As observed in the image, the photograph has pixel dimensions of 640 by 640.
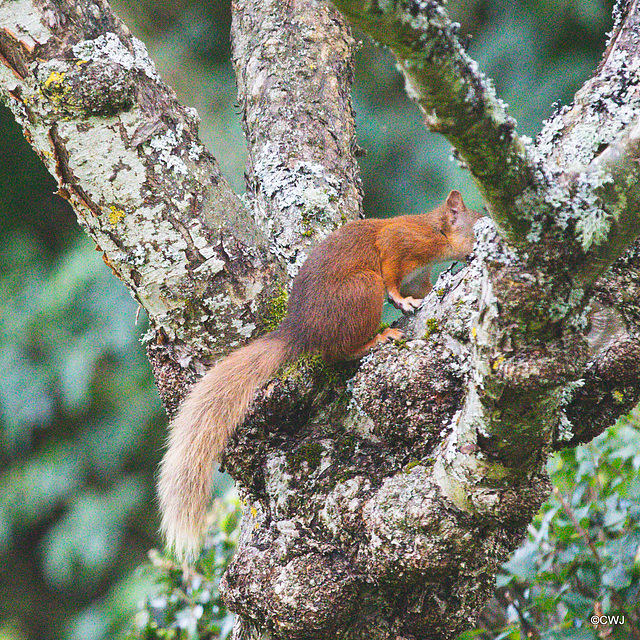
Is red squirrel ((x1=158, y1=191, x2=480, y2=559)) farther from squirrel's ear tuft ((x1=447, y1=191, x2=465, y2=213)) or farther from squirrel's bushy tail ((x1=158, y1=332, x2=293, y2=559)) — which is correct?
squirrel's ear tuft ((x1=447, y1=191, x2=465, y2=213))

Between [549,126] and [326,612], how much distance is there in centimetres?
102

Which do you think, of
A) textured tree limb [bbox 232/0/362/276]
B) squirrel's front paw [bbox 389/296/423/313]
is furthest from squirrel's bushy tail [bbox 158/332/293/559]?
squirrel's front paw [bbox 389/296/423/313]

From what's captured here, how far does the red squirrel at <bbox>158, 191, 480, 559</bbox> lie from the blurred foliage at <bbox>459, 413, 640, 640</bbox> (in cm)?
70

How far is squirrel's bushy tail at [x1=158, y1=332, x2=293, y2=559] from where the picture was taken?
166 centimetres

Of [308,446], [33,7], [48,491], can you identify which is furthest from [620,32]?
[48,491]

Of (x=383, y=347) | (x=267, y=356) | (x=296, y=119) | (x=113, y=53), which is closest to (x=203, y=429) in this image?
(x=267, y=356)

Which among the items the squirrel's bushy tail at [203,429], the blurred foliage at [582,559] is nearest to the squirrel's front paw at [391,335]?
the squirrel's bushy tail at [203,429]

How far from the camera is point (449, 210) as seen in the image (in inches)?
105

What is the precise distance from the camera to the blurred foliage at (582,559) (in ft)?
5.90

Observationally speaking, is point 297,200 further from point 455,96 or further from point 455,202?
point 455,96

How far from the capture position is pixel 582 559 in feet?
6.32

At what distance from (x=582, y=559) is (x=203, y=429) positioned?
1058 millimetres

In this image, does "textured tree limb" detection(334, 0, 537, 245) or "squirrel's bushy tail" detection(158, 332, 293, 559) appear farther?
"squirrel's bushy tail" detection(158, 332, 293, 559)

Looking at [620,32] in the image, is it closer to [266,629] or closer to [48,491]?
[266,629]
